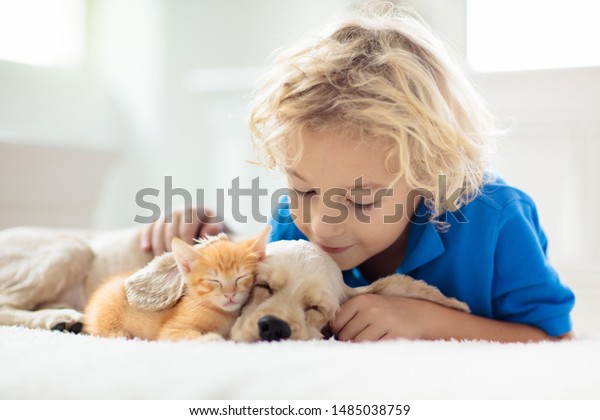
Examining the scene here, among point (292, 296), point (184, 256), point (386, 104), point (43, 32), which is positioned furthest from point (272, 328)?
point (43, 32)

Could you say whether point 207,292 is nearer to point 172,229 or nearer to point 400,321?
point 400,321

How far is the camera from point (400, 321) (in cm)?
112

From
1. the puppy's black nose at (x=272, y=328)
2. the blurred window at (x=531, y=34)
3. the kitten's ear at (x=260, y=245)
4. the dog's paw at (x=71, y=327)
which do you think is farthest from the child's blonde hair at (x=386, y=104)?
the blurred window at (x=531, y=34)

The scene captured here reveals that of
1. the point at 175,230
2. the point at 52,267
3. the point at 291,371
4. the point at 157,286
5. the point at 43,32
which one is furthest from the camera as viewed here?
the point at 43,32

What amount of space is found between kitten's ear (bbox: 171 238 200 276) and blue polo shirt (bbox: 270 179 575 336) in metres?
0.51

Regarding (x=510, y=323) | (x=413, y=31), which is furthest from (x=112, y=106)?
(x=510, y=323)

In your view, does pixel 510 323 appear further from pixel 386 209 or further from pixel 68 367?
pixel 68 367

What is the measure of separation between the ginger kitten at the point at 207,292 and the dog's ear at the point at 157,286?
12mm

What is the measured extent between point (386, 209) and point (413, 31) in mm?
429

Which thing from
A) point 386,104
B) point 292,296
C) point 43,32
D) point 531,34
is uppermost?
point 43,32

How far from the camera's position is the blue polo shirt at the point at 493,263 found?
1.33 m

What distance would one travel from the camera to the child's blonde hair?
49.5 inches

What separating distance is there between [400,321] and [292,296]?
20 cm

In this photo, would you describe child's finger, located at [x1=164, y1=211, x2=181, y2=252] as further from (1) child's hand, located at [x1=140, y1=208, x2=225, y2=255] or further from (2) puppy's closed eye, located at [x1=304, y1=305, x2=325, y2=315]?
(2) puppy's closed eye, located at [x1=304, y1=305, x2=325, y2=315]
